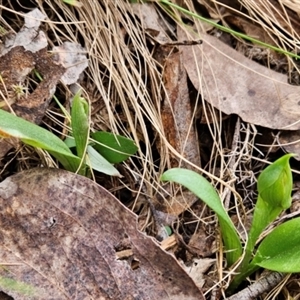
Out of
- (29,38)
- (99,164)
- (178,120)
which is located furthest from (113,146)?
(29,38)

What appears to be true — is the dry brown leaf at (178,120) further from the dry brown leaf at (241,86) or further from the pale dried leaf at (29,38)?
the pale dried leaf at (29,38)

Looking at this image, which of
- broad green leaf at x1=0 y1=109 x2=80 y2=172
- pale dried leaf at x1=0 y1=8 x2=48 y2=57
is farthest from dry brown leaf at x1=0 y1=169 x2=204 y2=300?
pale dried leaf at x1=0 y1=8 x2=48 y2=57

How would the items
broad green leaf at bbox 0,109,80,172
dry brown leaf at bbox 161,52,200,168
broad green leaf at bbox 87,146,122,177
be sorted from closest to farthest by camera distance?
broad green leaf at bbox 0,109,80,172 → broad green leaf at bbox 87,146,122,177 → dry brown leaf at bbox 161,52,200,168

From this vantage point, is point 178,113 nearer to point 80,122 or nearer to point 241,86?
point 241,86

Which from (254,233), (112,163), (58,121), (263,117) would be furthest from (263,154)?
(58,121)

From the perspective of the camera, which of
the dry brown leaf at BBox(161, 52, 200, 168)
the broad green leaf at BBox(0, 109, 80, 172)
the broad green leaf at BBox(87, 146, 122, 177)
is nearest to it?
the broad green leaf at BBox(0, 109, 80, 172)

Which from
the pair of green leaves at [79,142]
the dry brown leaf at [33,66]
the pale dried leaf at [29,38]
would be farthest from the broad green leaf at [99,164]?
the pale dried leaf at [29,38]

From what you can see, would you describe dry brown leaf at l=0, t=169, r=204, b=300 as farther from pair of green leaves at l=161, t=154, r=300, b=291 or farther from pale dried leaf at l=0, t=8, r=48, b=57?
pale dried leaf at l=0, t=8, r=48, b=57

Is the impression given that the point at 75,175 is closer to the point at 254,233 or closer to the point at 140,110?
the point at 140,110
